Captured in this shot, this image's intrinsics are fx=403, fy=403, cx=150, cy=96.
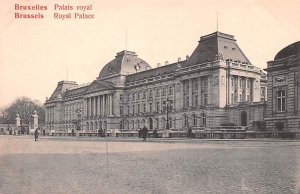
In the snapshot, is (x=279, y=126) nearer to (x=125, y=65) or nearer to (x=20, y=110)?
(x=125, y=65)

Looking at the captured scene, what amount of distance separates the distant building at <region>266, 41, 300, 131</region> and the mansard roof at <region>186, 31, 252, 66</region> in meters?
17.6

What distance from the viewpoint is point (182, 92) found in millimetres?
57531

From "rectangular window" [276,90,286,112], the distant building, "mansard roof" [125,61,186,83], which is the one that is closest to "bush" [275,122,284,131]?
the distant building

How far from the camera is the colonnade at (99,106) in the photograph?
75875 mm

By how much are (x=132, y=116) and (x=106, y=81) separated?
32.2 feet

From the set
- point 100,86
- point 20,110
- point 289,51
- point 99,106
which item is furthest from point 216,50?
point 20,110

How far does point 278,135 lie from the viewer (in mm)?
29469

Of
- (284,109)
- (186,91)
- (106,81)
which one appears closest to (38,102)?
(106,81)

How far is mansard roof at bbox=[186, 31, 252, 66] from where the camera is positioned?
5372 cm

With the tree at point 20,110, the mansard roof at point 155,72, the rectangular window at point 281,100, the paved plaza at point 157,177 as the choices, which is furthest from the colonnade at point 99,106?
the paved plaza at point 157,177

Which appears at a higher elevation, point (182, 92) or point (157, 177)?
point (182, 92)

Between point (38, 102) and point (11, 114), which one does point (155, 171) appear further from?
point (38, 102)

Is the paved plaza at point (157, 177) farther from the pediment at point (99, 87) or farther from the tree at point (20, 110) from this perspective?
the tree at point (20, 110)

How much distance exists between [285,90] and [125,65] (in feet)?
151
